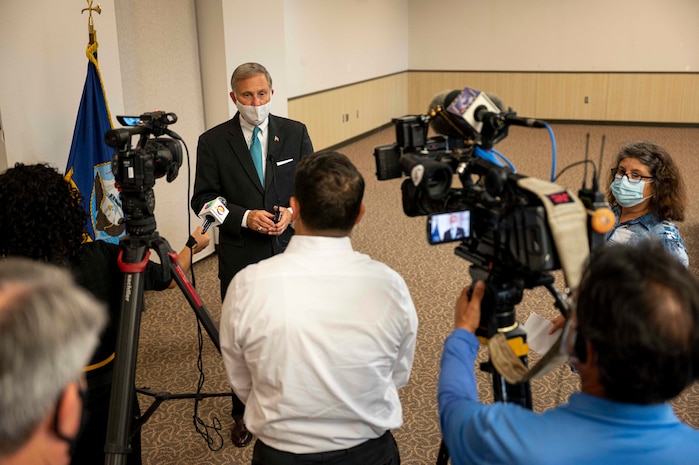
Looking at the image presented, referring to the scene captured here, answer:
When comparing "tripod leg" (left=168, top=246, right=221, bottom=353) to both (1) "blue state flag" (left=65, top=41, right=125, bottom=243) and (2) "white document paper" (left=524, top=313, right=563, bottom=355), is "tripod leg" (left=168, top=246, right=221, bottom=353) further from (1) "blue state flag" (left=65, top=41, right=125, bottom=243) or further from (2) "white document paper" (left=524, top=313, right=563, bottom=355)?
(1) "blue state flag" (left=65, top=41, right=125, bottom=243)

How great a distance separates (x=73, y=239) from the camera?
177 centimetres

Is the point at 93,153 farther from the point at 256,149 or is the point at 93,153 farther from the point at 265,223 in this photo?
the point at 265,223

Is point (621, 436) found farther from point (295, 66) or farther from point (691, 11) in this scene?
point (691, 11)

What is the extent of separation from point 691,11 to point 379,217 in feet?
23.4

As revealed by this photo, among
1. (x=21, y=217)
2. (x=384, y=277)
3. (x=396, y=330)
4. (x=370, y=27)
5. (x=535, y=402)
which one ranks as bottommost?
(x=535, y=402)

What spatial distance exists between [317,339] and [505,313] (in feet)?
1.33

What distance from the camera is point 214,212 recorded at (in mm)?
2471

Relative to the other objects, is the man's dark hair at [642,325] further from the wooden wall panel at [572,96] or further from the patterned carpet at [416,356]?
the wooden wall panel at [572,96]

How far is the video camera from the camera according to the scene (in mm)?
1249

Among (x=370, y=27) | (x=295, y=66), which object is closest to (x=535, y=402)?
(x=295, y=66)

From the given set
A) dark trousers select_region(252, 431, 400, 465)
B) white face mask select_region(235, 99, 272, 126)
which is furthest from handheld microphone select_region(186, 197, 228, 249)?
dark trousers select_region(252, 431, 400, 465)

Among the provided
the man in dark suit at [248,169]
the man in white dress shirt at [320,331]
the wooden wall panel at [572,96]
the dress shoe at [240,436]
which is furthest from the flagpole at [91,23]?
the wooden wall panel at [572,96]

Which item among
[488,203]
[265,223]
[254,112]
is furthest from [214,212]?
[488,203]

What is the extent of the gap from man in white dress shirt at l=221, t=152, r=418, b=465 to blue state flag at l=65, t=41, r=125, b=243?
2.08m
